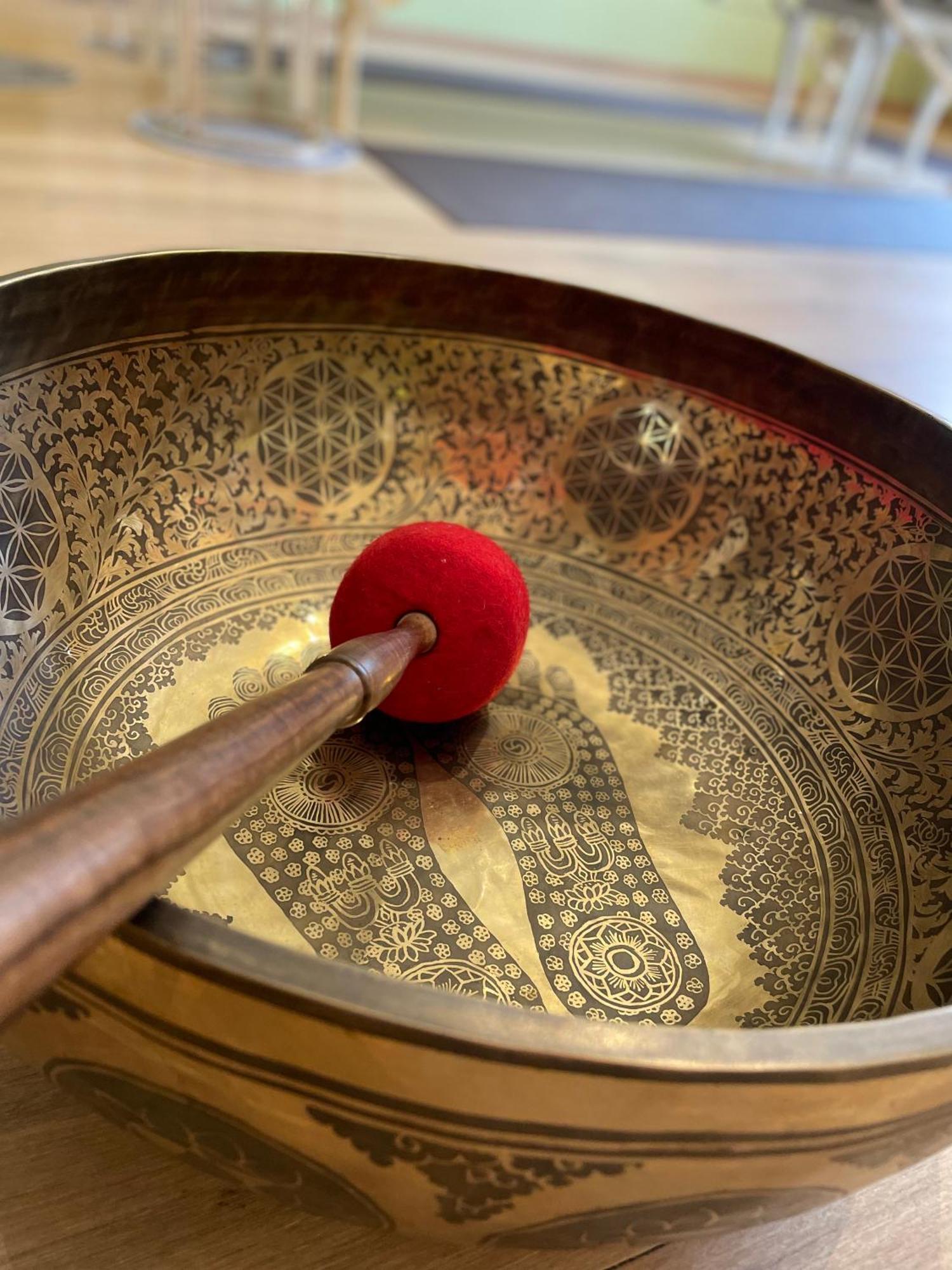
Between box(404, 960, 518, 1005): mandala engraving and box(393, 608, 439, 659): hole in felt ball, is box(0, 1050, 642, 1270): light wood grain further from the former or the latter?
box(393, 608, 439, 659): hole in felt ball

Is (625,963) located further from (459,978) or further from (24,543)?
(24,543)

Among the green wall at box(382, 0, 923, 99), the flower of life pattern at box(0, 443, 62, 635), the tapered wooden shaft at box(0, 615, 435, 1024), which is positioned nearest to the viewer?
the tapered wooden shaft at box(0, 615, 435, 1024)

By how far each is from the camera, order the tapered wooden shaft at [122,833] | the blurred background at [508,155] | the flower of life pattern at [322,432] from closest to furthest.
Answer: the tapered wooden shaft at [122,833]
the flower of life pattern at [322,432]
the blurred background at [508,155]

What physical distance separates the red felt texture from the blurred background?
0.21m

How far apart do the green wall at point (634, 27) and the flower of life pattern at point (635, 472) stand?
430 centimetres

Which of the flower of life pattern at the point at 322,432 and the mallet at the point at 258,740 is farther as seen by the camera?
the flower of life pattern at the point at 322,432

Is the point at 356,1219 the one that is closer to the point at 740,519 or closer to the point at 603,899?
the point at 603,899

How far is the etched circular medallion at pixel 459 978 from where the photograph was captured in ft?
1.25

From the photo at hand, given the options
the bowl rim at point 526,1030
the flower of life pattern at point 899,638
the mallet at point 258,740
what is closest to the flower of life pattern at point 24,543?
the mallet at point 258,740

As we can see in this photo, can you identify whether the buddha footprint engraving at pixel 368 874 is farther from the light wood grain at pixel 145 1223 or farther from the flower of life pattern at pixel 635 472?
the flower of life pattern at pixel 635 472

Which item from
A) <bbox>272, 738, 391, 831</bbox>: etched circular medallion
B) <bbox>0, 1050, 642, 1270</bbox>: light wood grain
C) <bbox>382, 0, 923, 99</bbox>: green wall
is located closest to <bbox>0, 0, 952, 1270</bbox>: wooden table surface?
<bbox>0, 1050, 642, 1270</bbox>: light wood grain

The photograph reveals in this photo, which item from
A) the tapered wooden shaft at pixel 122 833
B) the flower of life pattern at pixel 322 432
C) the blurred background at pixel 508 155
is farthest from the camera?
the blurred background at pixel 508 155

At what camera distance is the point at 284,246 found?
22.3 inches

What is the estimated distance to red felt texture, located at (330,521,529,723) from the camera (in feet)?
1.55
